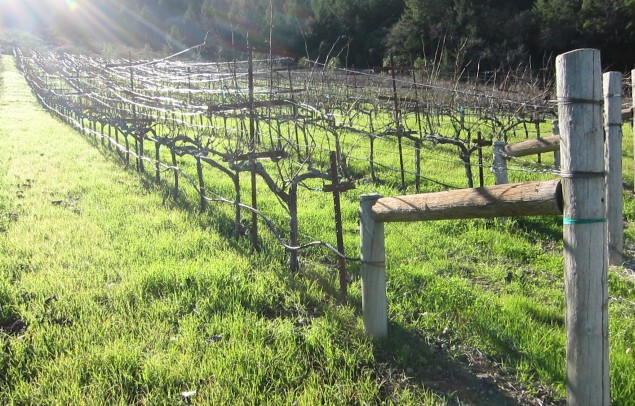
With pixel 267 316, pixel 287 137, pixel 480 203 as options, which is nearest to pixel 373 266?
pixel 480 203

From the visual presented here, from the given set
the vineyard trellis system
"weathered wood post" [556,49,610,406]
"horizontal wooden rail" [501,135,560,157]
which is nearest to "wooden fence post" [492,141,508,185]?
"horizontal wooden rail" [501,135,560,157]

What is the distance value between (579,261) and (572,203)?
254 mm

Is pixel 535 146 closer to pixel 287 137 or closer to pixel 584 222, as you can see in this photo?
pixel 584 222

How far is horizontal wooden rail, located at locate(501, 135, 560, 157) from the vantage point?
19.9 ft

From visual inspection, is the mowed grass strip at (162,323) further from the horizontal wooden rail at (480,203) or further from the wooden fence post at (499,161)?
the wooden fence post at (499,161)

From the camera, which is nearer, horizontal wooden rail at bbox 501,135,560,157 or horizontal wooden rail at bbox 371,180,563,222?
horizontal wooden rail at bbox 371,180,563,222

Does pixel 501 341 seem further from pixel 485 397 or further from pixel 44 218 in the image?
pixel 44 218

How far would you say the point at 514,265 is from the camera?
17.4 ft

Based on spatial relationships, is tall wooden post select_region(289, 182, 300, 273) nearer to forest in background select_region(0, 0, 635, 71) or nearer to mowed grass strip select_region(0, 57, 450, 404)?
mowed grass strip select_region(0, 57, 450, 404)

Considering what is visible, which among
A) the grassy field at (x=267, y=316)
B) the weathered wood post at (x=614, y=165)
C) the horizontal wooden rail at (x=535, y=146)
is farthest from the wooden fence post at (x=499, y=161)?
the weathered wood post at (x=614, y=165)

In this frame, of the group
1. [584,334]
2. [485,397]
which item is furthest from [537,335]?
[584,334]

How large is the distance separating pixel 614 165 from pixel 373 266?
138 inches

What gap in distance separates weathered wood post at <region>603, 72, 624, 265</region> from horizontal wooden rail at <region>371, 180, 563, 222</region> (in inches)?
130

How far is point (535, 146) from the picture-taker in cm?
622
